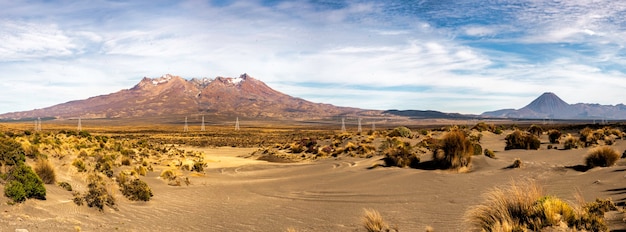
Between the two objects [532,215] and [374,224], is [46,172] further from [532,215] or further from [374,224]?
[532,215]

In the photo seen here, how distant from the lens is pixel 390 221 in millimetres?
9703

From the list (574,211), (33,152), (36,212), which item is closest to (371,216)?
(574,211)

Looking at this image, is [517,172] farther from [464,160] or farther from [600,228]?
[600,228]

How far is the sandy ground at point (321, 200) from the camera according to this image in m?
9.59

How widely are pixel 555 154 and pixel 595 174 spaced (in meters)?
8.50

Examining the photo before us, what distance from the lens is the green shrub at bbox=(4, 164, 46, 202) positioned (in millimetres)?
9659

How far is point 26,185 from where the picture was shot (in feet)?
32.9

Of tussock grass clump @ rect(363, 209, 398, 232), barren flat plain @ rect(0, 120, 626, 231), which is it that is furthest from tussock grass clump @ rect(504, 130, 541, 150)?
tussock grass clump @ rect(363, 209, 398, 232)

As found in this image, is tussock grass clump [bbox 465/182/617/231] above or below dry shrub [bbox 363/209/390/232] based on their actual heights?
above

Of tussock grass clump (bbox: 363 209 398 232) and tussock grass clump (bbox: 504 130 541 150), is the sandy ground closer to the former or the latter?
tussock grass clump (bbox: 363 209 398 232)

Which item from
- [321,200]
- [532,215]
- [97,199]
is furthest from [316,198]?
[532,215]

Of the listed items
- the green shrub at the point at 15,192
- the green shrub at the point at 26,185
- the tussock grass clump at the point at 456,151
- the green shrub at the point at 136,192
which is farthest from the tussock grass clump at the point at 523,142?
the green shrub at the point at 15,192

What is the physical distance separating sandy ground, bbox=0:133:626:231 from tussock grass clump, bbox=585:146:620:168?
0.43 metres

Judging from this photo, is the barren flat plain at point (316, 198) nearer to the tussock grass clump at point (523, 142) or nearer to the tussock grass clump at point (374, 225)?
the tussock grass clump at point (374, 225)
